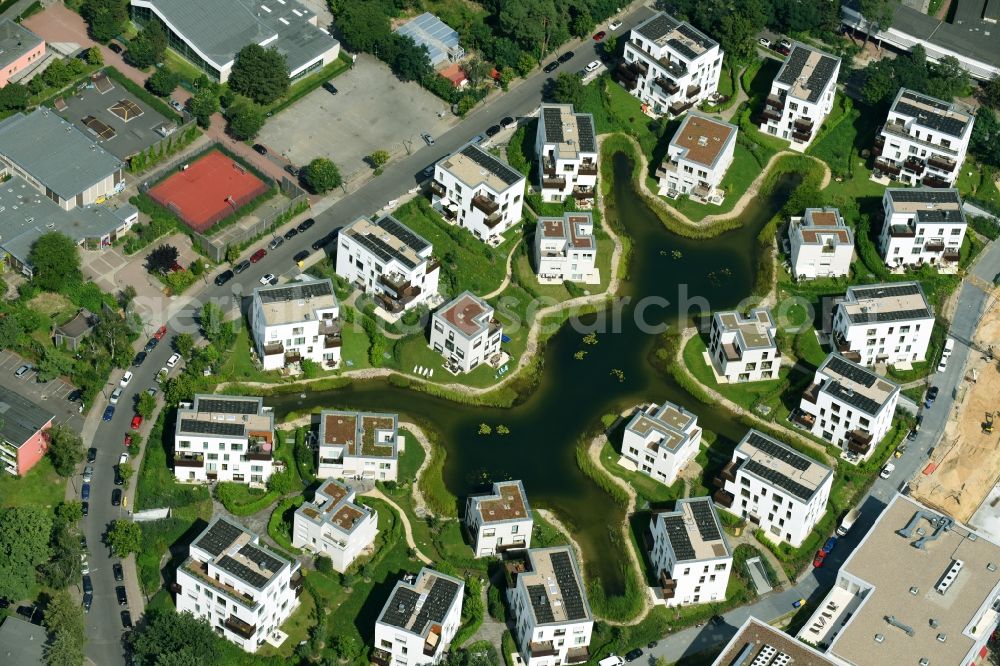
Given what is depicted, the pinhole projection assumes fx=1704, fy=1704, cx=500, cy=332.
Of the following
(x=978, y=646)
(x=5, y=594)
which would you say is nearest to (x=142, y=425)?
(x=5, y=594)

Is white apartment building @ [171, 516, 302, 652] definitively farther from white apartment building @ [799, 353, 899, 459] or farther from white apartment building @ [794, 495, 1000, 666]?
white apartment building @ [799, 353, 899, 459]

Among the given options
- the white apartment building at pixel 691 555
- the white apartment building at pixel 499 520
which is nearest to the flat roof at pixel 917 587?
the white apartment building at pixel 691 555

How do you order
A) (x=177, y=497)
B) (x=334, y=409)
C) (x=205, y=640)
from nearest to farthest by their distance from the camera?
(x=205, y=640) < (x=177, y=497) < (x=334, y=409)

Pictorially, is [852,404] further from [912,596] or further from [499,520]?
[499,520]

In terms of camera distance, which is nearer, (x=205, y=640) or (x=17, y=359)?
(x=205, y=640)

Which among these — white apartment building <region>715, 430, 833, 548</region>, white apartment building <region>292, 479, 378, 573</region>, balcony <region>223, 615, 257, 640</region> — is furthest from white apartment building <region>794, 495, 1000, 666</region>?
balcony <region>223, 615, 257, 640</region>

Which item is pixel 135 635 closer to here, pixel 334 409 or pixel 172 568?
pixel 172 568

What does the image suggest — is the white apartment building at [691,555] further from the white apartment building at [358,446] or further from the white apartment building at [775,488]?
the white apartment building at [358,446]
